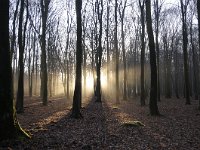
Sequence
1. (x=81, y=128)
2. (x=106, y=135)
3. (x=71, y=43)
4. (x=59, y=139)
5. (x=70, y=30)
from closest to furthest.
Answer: (x=59, y=139), (x=106, y=135), (x=81, y=128), (x=70, y=30), (x=71, y=43)

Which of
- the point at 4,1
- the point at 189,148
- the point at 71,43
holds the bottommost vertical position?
the point at 189,148

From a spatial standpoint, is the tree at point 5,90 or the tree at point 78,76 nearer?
the tree at point 5,90

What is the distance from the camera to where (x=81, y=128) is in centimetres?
1197

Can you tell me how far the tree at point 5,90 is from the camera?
8.21m

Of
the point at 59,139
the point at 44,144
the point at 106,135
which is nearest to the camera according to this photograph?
the point at 44,144

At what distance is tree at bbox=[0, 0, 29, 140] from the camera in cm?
821

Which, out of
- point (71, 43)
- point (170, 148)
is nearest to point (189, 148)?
point (170, 148)

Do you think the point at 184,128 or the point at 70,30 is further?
the point at 70,30

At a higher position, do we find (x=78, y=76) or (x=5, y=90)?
(x=78, y=76)

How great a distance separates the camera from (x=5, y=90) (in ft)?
27.4

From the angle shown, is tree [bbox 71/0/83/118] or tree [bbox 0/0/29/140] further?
tree [bbox 71/0/83/118]

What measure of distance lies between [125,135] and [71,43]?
38.3 meters

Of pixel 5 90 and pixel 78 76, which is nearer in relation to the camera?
pixel 5 90

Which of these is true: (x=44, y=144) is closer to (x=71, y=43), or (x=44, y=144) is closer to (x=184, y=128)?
(x=184, y=128)
